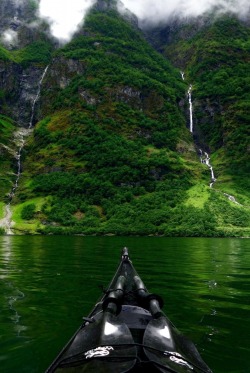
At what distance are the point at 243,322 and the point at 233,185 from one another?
565 ft

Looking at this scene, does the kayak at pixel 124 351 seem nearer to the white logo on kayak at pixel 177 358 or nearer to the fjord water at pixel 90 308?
the white logo on kayak at pixel 177 358

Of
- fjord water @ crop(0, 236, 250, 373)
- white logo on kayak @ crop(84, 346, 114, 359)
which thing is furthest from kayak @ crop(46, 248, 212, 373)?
fjord water @ crop(0, 236, 250, 373)

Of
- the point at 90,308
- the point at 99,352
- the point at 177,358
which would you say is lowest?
the point at 90,308

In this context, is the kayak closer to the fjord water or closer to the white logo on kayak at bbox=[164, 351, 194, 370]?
the white logo on kayak at bbox=[164, 351, 194, 370]

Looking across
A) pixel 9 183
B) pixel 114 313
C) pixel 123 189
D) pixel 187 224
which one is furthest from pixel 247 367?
pixel 9 183

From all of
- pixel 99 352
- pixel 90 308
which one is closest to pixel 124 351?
pixel 99 352

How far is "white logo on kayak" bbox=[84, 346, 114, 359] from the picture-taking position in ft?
21.0

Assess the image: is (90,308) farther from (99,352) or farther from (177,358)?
(177,358)

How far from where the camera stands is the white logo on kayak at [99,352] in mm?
6406

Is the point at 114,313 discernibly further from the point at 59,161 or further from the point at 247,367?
the point at 59,161

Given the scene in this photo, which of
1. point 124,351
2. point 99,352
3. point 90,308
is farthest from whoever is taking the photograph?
point 90,308

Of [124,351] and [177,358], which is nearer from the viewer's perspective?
[124,351]

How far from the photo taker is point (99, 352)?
6.48 m

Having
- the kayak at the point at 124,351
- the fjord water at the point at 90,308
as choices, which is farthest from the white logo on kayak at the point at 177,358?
the fjord water at the point at 90,308
